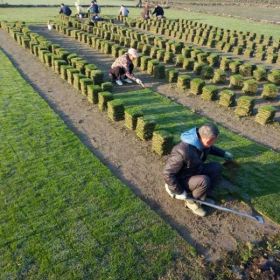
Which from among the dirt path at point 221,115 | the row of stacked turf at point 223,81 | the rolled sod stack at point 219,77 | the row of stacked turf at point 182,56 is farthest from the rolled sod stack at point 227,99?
the row of stacked turf at point 182,56

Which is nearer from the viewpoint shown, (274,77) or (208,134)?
(208,134)

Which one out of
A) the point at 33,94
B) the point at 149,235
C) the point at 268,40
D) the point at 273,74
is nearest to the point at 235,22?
the point at 268,40

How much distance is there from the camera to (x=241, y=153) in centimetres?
955

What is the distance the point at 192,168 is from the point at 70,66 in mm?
10019

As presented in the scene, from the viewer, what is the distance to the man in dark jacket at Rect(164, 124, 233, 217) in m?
6.64

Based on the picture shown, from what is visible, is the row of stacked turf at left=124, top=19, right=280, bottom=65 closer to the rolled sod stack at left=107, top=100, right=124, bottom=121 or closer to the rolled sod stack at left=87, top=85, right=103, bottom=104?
the rolled sod stack at left=87, top=85, right=103, bottom=104

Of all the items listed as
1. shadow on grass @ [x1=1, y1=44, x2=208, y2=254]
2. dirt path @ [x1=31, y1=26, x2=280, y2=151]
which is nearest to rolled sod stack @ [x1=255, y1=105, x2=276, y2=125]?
dirt path @ [x1=31, y1=26, x2=280, y2=151]

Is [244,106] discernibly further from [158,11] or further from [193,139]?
[158,11]

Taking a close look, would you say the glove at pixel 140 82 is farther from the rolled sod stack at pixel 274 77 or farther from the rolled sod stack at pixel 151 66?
the rolled sod stack at pixel 274 77

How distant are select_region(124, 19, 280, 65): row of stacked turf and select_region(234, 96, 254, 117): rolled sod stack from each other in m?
8.60

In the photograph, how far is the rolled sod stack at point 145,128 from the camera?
32.3ft

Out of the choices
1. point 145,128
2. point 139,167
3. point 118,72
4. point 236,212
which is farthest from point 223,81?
point 236,212

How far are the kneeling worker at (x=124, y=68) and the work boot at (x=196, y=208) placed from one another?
7.85m

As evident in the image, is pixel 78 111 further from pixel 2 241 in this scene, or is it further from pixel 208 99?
pixel 2 241
